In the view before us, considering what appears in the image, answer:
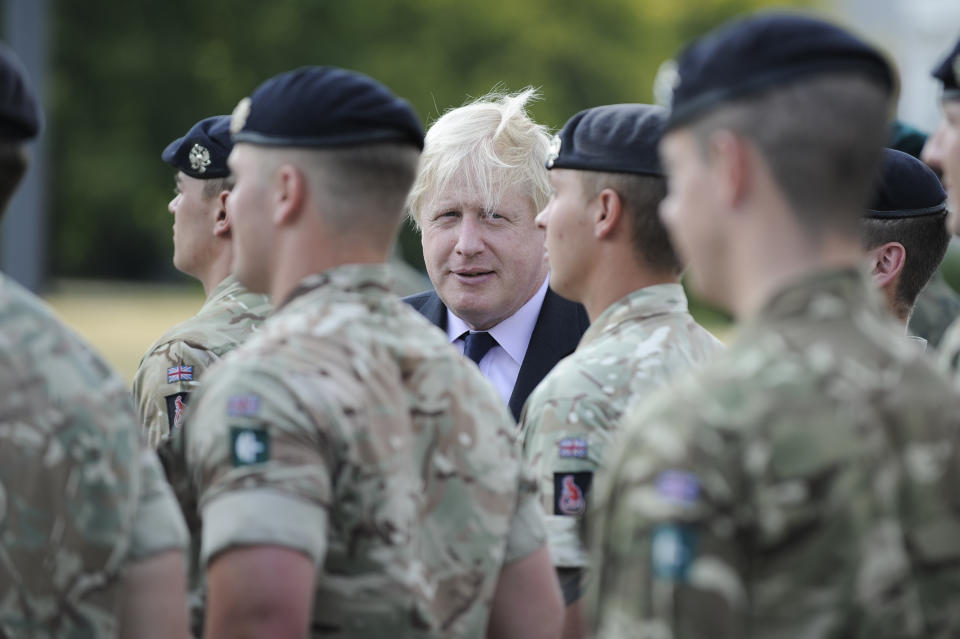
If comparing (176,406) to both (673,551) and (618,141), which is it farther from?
(673,551)

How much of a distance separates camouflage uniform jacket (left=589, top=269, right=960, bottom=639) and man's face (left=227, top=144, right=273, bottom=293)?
3.41ft

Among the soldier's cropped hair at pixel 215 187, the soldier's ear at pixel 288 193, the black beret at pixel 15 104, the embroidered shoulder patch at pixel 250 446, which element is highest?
the soldier's cropped hair at pixel 215 187

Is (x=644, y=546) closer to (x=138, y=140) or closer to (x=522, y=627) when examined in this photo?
(x=522, y=627)

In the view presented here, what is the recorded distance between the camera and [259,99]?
2756 mm

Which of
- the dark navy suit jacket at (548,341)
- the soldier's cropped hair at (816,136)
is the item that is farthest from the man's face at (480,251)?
the soldier's cropped hair at (816,136)

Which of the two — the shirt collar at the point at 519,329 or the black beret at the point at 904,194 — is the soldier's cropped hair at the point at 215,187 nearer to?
the shirt collar at the point at 519,329

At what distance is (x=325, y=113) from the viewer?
2664 mm

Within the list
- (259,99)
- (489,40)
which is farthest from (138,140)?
(259,99)

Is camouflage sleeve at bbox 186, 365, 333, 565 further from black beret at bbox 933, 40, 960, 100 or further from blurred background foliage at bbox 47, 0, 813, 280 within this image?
blurred background foliage at bbox 47, 0, 813, 280

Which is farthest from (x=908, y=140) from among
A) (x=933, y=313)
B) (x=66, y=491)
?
(x=66, y=491)

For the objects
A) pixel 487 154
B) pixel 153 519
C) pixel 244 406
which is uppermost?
pixel 487 154

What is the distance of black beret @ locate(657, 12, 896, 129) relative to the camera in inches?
83.0

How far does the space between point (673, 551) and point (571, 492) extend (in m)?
1.24

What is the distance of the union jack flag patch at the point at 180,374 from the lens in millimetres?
4207
